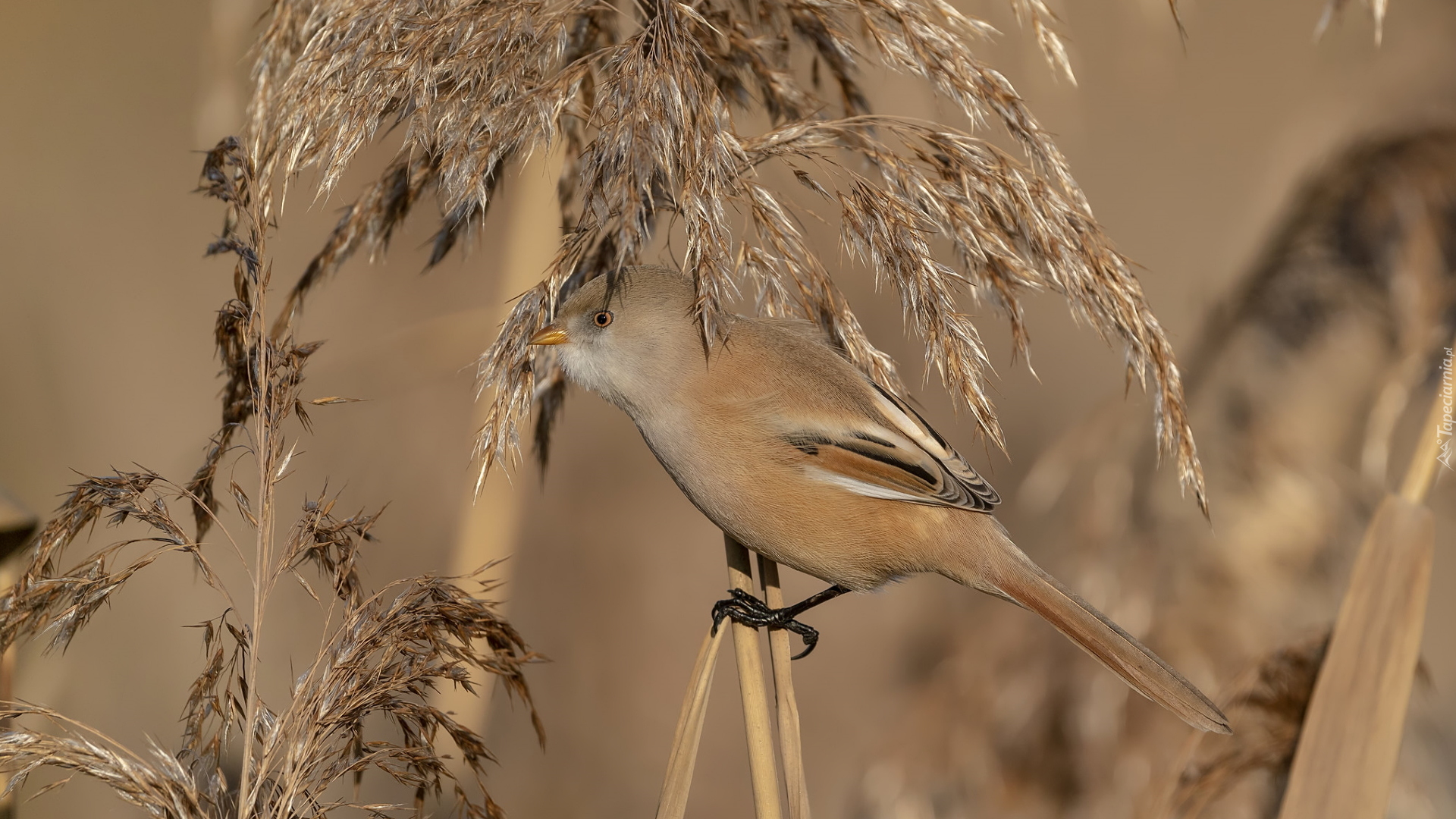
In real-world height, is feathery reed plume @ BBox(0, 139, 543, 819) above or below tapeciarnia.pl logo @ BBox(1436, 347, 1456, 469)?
below

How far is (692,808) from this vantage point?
2.82 m

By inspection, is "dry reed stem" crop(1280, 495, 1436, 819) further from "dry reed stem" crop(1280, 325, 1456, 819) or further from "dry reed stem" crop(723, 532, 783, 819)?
"dry reed stem" crop(723, 532, 783, 819)

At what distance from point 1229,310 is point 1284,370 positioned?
6.9 inches

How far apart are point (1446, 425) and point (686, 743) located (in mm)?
1166

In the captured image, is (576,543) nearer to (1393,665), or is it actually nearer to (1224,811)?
(1224,811)

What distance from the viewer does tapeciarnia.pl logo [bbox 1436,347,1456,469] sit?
129 centimetres

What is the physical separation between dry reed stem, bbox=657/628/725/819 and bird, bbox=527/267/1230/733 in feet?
0.42

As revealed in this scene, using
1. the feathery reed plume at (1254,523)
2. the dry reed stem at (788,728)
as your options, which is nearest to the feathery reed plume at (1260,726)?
the feathery reed plume at (1254,523)

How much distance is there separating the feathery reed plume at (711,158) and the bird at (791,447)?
6 cm

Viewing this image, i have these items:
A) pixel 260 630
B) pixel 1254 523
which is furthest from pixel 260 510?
pixel 1254 523

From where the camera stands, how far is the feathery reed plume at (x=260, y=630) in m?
1.03

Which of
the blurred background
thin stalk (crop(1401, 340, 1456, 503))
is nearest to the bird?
the blurred background

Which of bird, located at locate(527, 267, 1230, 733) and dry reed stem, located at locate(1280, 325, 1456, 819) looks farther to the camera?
bird, located at locate(527, 267, 1230, 733)

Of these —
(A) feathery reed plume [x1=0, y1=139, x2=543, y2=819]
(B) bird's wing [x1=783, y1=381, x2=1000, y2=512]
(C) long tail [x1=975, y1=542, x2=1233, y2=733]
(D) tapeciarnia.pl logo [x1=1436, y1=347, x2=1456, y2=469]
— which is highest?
(D) tapeciarnia.pl logo [x1=1436, y1=347, x2=1456, y2=469]
